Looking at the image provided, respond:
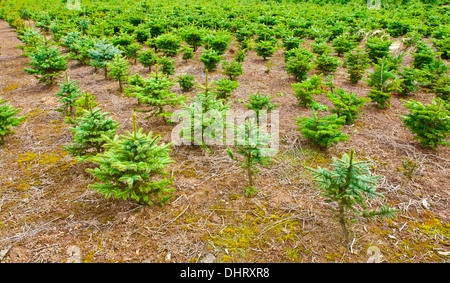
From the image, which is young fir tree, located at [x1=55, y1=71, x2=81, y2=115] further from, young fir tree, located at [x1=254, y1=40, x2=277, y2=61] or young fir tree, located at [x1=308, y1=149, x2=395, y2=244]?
young fir tree, located at [x1=254, y1=40, x2=277, y2=61]

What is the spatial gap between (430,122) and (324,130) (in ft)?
7.02

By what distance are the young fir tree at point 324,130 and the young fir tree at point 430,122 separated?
4.77ft

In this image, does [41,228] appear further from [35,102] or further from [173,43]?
[173,43]

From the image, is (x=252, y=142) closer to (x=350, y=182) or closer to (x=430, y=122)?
(x=350, y=182)

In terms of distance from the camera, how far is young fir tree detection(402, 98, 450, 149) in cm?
490

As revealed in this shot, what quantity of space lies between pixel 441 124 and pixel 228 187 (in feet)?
13.6

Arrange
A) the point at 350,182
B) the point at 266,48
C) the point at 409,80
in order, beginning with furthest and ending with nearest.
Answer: the point at 266,48
the point at 409,80
the point at 350,182

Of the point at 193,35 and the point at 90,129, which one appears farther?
the point at 193,35

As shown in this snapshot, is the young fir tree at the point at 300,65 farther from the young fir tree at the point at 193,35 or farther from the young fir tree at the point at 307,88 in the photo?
the young fir tree at the point at 193,35

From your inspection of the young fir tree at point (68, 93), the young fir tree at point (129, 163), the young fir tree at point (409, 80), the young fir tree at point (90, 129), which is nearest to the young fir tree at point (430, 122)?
the young fir tree at point (409, 80)

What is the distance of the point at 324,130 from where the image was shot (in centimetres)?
483

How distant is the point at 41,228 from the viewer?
366cm

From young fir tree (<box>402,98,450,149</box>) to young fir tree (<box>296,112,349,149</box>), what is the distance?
1.45m

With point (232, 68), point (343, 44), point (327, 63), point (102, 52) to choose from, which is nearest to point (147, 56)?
point (102, 52)
